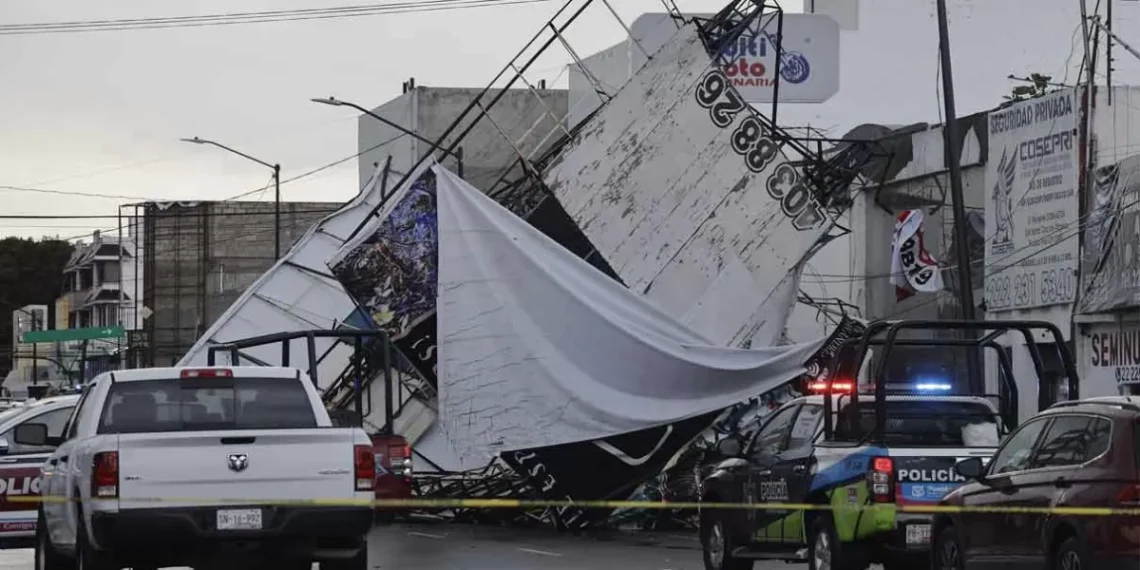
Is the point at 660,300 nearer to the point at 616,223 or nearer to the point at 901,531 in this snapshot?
the point at 616,223

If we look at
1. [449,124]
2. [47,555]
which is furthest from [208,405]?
[449,124]

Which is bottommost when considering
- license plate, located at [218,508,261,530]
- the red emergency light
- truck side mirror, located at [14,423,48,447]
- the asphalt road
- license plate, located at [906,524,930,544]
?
the asphalt road

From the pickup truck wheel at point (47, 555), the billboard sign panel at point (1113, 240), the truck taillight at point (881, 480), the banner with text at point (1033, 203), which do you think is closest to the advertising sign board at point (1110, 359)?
the billboard sign panel at point (1113, 240)

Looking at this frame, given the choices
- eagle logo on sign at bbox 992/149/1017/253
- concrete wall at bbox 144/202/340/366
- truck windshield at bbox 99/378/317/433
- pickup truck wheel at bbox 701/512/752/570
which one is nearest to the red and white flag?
eagle logo on sign at bbox 992/149/1017/253

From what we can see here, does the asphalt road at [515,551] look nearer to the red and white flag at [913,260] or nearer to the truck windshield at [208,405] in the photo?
the truck windshield at [208,405]

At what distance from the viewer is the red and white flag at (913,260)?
32844 mm

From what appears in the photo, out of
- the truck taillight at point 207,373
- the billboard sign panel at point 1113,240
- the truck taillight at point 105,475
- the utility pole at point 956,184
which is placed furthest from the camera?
the billboard sign panel at point 1113,240

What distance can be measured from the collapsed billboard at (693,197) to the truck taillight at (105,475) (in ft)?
43.3

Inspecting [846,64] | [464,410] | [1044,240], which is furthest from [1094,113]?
[846,64]

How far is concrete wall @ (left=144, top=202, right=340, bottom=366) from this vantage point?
66688mm

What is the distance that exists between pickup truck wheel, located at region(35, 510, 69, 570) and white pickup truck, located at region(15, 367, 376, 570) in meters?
1.38

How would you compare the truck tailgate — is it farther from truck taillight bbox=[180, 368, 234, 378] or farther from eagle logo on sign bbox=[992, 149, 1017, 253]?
eagle logo on sign bbox=[992, 149, 1017, 253]

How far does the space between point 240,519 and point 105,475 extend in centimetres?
94

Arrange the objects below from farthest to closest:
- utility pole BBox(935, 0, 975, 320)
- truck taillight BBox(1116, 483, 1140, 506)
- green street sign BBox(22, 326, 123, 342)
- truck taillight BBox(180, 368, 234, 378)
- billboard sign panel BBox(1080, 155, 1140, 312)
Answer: green street sign BBox(22, 326, 123, 342) → billboard sign panel BBox(1080, 155, 1140, 312) → utility pole BBox(935, 0, 975, 320) → truck taillight BBox(180, 368, 234, 378) → truck taillight BBox(1116, 483, 1140, 506)
